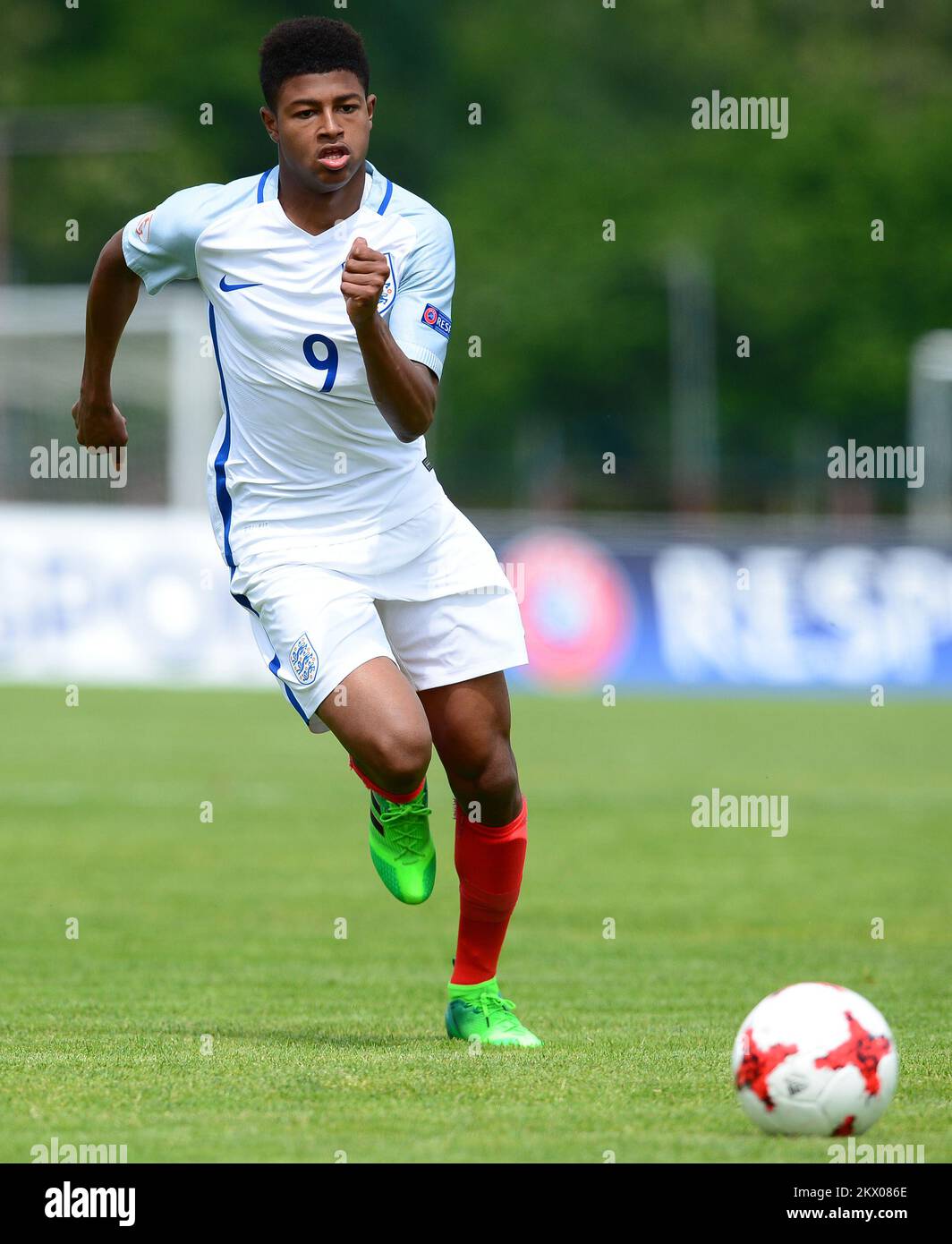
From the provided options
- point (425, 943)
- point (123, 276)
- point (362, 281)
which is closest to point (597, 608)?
point (425, 943)

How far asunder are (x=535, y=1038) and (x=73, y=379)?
71.6 feet

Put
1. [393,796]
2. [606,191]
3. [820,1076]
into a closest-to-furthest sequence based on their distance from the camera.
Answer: [820,1076]
[393,796]
[606,191]

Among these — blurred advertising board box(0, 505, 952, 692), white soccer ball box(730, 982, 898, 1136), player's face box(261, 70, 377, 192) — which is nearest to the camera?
white soccer ball box(730, 982, 898, 1136)

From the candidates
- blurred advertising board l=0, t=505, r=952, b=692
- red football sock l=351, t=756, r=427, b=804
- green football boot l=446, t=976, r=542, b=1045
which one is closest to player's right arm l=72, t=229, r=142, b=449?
red football sock l=351, t=756, r=427, b=804

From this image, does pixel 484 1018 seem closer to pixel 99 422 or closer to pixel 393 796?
pixel 393 796

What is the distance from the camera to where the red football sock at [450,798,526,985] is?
21.2 ft

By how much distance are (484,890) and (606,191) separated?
4956 centimetres

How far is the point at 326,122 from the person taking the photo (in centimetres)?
589

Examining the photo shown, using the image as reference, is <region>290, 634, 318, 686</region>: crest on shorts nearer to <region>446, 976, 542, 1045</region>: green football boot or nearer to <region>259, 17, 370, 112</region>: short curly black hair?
<region>446, 976, 542, 1045</region>: green football boot

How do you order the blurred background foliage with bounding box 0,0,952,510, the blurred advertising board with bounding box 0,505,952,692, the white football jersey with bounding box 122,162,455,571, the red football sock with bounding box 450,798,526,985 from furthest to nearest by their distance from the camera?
1. the blurred background foliage with bounding box 0,0,952,510
2. the blurred advertising board with bounding box 0,505,952,692
3. the red football sock with bounding box 450,798,526,985
4. the white football jersey with bounding box 122,162,455,571

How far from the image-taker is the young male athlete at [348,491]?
19.8 feet

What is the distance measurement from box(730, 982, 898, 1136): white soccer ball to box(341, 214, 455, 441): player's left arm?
1.84 m

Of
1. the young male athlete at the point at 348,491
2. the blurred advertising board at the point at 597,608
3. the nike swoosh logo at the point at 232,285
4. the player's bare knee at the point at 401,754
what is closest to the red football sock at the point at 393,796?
the young male athlete at the point at 348,491
